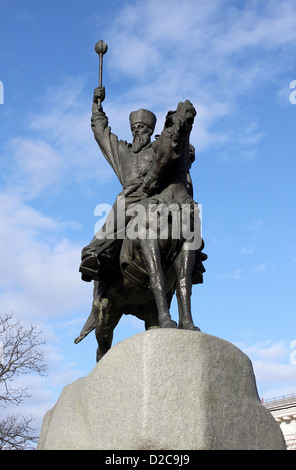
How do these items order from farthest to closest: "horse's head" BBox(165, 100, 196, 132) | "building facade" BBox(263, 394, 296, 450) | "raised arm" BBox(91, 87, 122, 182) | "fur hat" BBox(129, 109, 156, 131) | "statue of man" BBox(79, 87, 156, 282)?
"building facade" BBox(263, 394, 296, 450) → "raised arm" BBox(91, 87, 122, 182) → "fur hat" BBox(129, 109, 156, 131) → "statue of man" BBox(79, 87, 156, 282) → "horse's head" BBox(165, 100, 196, 132)

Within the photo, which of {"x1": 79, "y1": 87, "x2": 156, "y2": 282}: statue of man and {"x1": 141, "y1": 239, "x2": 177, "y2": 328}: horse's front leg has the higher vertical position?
{"x1": 79, "y1": 87, "x2": 156, "y2": 282}: statue of man

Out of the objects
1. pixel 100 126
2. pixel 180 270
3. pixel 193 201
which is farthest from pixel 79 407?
pixel 100 126

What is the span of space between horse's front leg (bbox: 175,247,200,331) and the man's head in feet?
5.79

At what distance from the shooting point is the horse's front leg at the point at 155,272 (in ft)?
17.2

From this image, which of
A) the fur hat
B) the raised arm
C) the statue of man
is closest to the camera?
the statue of man

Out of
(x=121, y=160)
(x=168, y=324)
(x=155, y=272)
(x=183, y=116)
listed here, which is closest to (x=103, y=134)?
(x=121, y=160)

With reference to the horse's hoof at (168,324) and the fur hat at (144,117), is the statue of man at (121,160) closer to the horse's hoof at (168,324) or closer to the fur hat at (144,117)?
the fur hat at (144,117)

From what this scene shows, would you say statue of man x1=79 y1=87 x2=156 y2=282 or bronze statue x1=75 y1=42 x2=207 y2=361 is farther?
statue of man x1=79 y1=87 x2=156 y2=282

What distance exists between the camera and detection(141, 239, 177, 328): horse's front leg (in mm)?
5246

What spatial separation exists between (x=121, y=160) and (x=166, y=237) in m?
1.80

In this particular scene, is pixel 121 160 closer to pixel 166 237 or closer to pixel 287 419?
pixel 166 237

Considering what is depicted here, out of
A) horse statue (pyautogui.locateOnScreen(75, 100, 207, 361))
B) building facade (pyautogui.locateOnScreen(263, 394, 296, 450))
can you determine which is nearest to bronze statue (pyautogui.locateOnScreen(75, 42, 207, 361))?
horse statue (pyautogui.locateOnScreen(75, 100, 207, 361))

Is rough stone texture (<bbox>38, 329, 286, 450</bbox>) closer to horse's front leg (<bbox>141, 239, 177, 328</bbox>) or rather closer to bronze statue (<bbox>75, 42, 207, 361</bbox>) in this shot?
bronze statue (<bbox>75, 42, 207, 361</bbox>)
